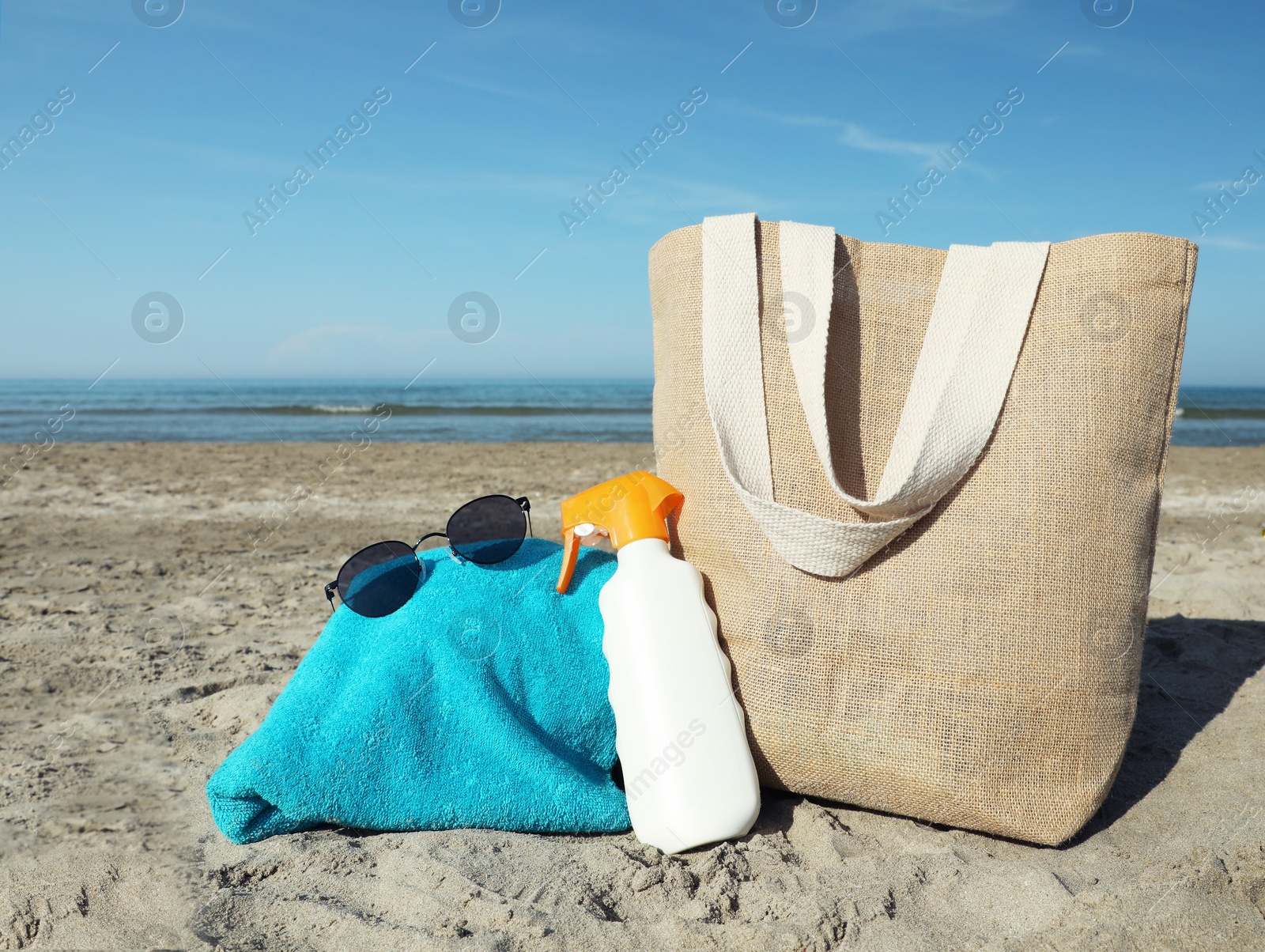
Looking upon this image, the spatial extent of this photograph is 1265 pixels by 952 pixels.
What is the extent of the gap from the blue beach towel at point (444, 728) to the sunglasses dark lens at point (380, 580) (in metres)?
0.03

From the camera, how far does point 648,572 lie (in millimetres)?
1791

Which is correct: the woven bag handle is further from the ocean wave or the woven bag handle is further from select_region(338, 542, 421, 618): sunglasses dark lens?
the ocean wave

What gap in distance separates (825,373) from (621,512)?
1.81ft

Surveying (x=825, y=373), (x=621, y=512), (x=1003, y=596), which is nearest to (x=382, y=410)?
(x=621, y=512)

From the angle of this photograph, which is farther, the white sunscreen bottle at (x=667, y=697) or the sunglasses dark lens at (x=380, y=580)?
the sunglasses dark lens at (x=380, y=580)

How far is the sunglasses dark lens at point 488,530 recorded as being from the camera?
1.97 m

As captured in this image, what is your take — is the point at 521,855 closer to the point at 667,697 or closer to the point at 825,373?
the point at 667,697

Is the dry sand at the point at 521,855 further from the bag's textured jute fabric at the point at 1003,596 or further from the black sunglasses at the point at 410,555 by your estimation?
the black sunglasses at the point at 410,555

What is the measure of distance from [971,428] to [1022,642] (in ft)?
1.49

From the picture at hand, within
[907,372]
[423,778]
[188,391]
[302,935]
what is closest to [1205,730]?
[907,372]

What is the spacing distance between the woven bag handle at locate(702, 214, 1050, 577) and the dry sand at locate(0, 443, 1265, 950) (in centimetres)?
65

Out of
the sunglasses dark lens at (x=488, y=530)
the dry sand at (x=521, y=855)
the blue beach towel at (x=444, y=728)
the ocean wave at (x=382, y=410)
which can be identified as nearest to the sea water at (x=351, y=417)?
the ocean wave at (x=382, y=410)

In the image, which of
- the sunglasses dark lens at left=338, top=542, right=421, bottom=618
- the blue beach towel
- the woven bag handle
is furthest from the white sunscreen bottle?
the sunglasses dark lens at left=338, top=542, right=421, bottom=618

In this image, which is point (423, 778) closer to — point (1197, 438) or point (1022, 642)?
point (1022, 642)
